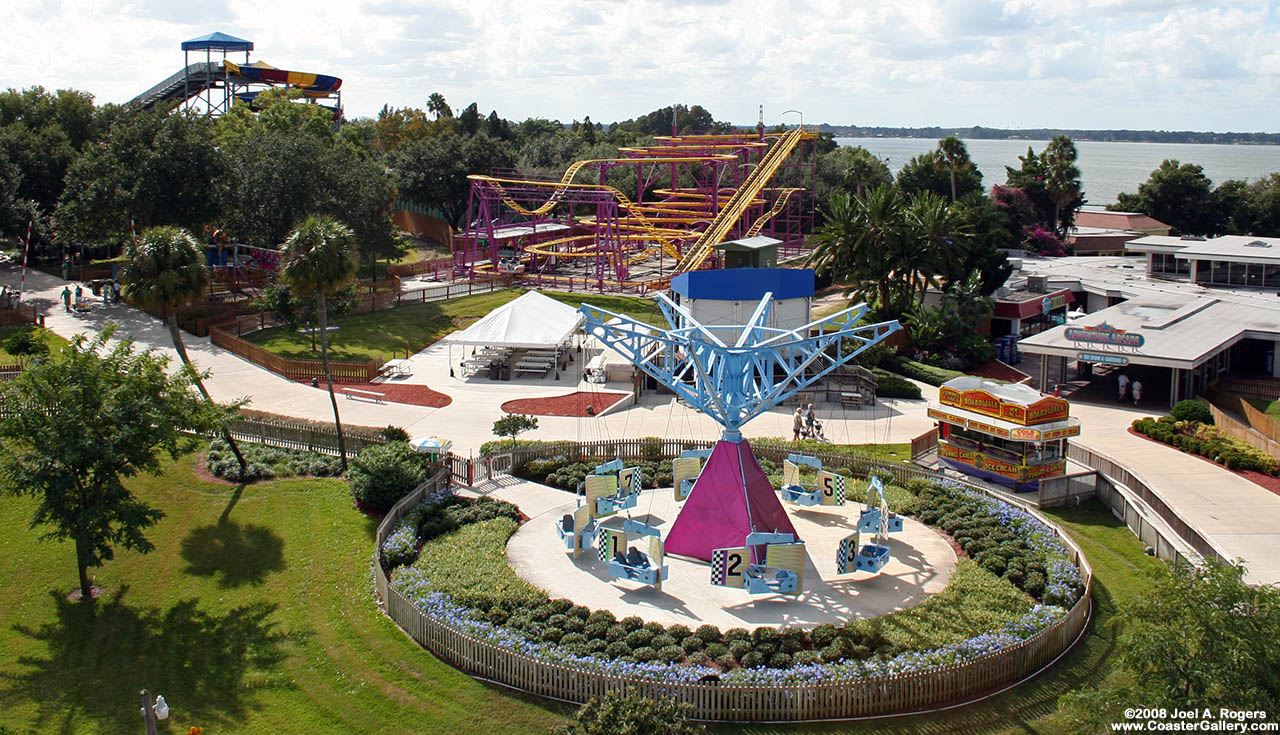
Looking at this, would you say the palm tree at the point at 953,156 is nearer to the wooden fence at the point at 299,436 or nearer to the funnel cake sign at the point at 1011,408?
the funnel cake sign at the point at 1011,408

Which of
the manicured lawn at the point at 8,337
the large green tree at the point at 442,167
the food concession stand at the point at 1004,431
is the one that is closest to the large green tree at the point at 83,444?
the manicured lawn at the point at 8,337

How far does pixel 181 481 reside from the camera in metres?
32.9

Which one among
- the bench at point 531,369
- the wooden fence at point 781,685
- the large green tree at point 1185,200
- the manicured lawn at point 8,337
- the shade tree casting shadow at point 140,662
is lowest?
the shade tree casting shadow at point 140,662

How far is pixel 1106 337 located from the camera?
45.1 metres

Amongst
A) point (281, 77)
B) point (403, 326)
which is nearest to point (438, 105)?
point (281, 77)

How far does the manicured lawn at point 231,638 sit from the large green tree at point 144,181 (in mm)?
28459

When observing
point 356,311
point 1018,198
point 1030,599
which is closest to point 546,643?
point 1030,599

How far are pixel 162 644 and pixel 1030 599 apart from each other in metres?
20.7

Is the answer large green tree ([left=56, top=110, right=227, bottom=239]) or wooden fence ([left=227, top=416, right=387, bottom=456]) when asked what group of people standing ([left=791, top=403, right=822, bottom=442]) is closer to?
wooden fence ([left=227, top=416, right=387, bottom=456])

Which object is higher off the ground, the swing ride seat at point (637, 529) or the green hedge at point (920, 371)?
the green hedge at point (920, 371)

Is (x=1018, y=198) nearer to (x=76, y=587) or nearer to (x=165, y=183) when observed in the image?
(x=165, y=183)

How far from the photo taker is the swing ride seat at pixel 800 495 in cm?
3038

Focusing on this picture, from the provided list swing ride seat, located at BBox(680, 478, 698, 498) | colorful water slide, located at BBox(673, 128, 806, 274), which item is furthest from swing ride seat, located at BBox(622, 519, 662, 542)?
colorful water slide, located at BBox(673, 128, 806, 274)

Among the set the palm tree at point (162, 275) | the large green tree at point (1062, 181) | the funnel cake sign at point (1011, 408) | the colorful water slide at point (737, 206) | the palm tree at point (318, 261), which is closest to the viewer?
the funnel cake sign at point (1011, 408)
